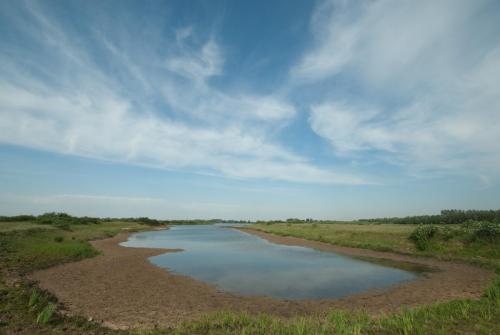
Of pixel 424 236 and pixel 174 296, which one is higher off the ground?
pixel 424 236

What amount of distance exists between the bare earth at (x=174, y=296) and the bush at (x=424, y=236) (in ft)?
33.5

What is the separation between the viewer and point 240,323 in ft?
32.4

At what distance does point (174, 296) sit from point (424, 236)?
Answer: 31233 mm

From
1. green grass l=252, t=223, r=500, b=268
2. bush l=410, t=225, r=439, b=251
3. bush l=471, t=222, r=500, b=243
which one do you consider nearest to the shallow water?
green grass l=252, t=223, r=500, b=268

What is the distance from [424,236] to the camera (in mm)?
32906

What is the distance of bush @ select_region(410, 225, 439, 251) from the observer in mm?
32156

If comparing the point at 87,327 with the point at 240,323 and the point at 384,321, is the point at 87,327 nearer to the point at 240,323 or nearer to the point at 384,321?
the point at 240,323

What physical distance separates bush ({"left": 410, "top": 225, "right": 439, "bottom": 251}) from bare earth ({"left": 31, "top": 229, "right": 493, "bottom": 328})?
10.2 meters

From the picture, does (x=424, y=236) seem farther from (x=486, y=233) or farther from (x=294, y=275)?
(x=294, y=275)

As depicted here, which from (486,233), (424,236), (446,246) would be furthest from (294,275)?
(486,233)

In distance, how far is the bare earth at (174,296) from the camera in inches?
478

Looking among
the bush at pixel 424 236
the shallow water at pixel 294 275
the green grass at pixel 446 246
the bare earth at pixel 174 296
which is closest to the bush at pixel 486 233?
the green grass at pixel 446 246

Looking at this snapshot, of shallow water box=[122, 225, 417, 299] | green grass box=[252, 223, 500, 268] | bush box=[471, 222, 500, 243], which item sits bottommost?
shallow water box=[122, 225, 417, 299]

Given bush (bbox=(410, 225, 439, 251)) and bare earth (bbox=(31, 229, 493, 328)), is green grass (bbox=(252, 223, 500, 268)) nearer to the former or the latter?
bush (bbox=(410, 225, 439, 251))
